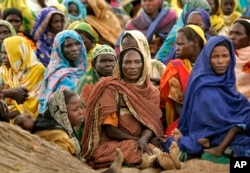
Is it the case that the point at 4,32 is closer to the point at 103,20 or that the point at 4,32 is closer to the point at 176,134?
the point at 103,20

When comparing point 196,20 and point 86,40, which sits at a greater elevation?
point 196,20

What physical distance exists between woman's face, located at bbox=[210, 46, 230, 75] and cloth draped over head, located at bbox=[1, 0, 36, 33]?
5.35 metres

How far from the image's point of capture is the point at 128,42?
44.5 ft

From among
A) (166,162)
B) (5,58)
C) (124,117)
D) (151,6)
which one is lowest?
(166,162)

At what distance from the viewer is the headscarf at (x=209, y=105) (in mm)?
12391

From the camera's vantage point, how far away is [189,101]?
12.6 m

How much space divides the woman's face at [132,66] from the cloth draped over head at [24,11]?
504 centimetres

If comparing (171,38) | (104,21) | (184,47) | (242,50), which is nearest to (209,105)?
(184,47)

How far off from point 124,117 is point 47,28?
4.14 meters

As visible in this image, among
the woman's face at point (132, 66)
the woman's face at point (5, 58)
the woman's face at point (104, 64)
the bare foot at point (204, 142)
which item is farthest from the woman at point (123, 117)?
the woman's face at point (5, 58)

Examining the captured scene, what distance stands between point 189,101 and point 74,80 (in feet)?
6.17

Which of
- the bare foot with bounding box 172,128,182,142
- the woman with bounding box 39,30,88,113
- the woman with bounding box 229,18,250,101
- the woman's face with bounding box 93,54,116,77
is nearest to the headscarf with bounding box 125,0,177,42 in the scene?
the woman with bounding box 39,30,88,113

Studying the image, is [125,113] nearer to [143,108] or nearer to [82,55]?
[143,108]

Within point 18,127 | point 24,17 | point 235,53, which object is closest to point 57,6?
point 24,17
